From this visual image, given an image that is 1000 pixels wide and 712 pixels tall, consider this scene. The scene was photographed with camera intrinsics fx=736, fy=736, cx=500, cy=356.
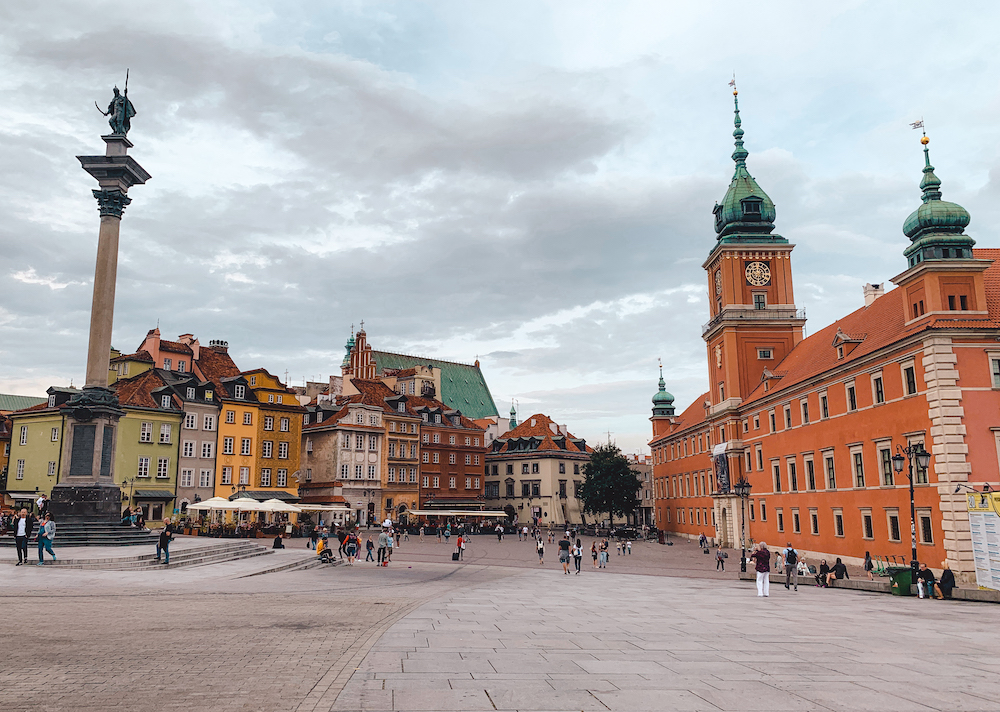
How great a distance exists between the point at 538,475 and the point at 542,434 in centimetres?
671

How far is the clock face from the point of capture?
217 feet

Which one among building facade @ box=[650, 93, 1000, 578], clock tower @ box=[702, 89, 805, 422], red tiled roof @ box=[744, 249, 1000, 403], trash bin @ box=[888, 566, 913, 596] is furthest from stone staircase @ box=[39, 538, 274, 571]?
clock tower @ box=[702, 89, 805, 422]

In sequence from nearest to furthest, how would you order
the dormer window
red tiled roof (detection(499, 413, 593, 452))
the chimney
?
the chimney < the dormer window < red tiled roof (detection(499, 413, 593, 452))

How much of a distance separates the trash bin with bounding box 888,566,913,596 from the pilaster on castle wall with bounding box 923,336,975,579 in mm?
6812

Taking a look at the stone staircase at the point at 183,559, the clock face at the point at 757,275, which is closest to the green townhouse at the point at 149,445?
the stone staircase at the point at 183,559

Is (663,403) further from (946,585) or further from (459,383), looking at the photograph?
(946,585)

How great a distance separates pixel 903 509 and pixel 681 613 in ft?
73.5

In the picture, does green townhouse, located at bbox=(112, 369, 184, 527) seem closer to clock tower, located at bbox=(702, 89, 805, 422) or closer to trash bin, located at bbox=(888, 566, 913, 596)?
Answer: clock tower, located at bbox=(702, 89, 805, 422)

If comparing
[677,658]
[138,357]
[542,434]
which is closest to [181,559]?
[677,658]

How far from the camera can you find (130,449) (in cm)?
6100

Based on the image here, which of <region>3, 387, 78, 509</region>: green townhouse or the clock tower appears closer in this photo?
<region>3, 387, 78, 509</region>: green townhouse

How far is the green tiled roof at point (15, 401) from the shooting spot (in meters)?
100

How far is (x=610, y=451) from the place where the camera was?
292 ft

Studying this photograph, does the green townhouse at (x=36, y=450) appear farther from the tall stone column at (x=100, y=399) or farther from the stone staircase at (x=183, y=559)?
the stone staircase at (x=183, y=559)
